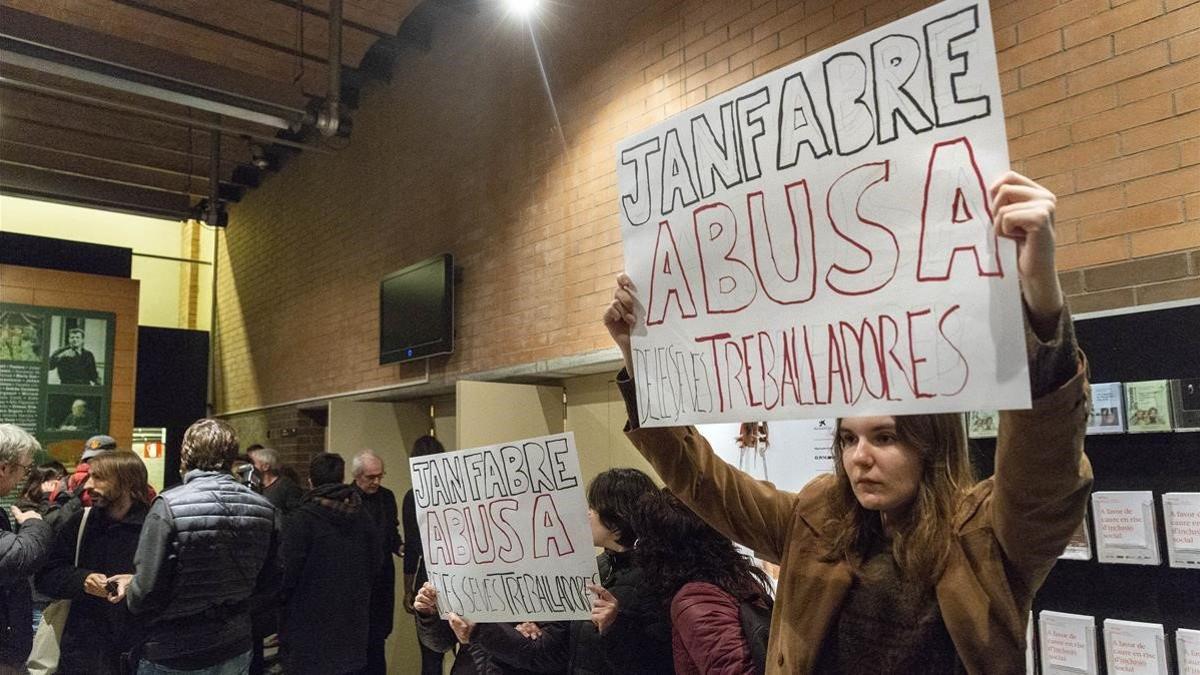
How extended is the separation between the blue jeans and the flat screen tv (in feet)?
8.70

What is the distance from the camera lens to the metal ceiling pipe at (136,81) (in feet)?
15.4

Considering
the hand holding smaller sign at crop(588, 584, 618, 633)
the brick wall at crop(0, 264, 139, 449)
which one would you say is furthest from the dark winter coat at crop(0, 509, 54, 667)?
the brick wall at crop(0, 264, 139, 449)

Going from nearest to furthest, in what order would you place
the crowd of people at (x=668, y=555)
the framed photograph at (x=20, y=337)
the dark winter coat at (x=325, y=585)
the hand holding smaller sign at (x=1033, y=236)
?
the hand holding smaller sign at (x=1033, y=236), the crowd of people at (x=668, y=555), the dark winter coat at (x=325, y=585), the framed photograph at (x=20, y=337)

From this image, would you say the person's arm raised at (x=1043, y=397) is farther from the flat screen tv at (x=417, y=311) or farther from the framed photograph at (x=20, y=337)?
the framed photograph at (x=20, y=337)

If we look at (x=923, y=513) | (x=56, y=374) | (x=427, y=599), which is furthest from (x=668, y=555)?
(x=56, y=374)

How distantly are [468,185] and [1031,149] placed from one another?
3.54m

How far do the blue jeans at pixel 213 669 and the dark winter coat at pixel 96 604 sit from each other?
0.29 meters

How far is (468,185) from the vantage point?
5285 mm

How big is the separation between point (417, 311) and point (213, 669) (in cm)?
308

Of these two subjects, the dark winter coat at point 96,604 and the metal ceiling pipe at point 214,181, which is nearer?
the dark winter coat at point 96,604

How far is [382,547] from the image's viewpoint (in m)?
3.99

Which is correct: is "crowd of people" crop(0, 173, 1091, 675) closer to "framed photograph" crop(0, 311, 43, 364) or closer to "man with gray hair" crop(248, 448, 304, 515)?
"man with gray hair" crop(248, 448, 304, 515)

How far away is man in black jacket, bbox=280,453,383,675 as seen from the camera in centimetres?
341

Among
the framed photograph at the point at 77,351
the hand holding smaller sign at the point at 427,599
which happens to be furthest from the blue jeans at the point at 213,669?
the framed photograph at the point at 77,351
